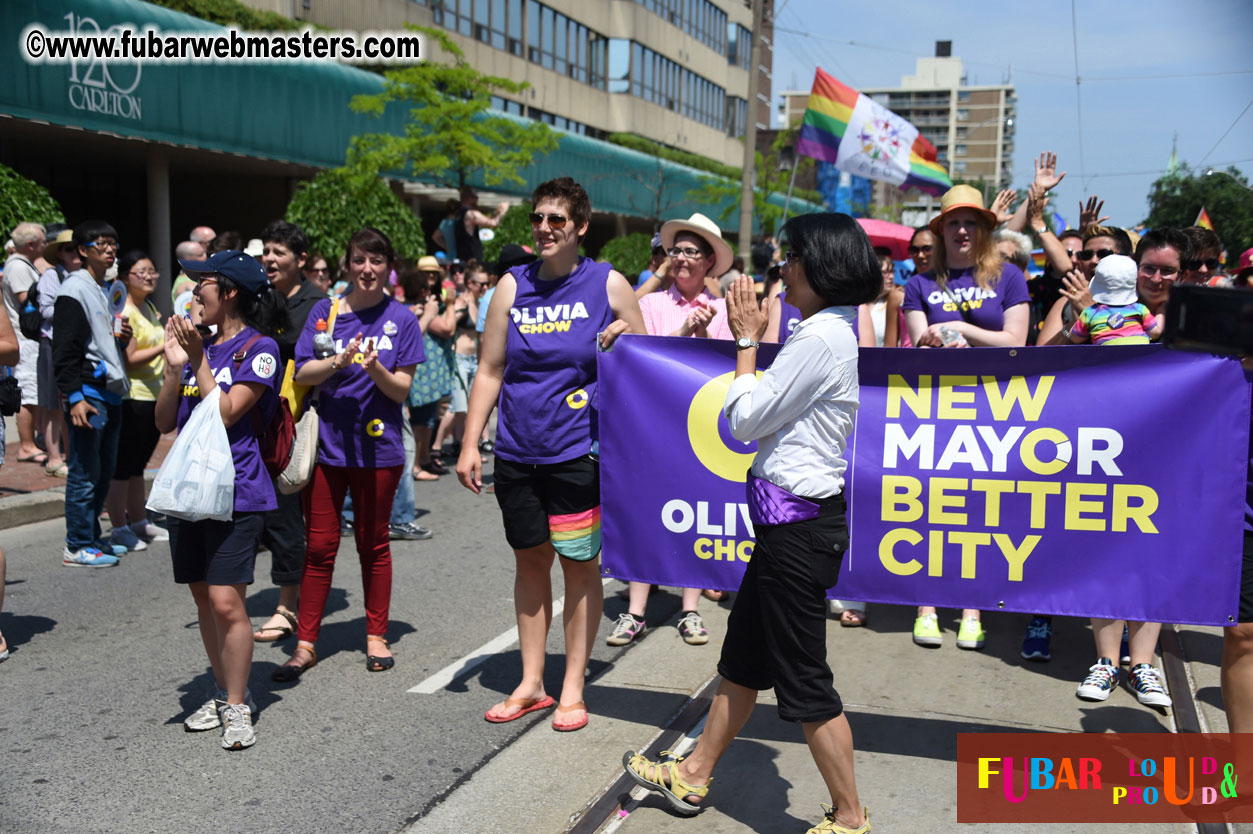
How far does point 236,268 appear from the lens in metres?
4.46

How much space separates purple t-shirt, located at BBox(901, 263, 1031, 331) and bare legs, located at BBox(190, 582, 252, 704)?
3.66m

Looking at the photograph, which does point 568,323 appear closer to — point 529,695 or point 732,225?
point 529,695

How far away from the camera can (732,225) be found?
44062 mm

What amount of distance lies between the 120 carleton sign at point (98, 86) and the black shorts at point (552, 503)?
15.1 meters

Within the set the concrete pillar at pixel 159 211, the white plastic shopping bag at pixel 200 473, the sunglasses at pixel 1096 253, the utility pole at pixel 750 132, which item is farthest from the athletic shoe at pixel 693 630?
the utility pole at pixel 750 132

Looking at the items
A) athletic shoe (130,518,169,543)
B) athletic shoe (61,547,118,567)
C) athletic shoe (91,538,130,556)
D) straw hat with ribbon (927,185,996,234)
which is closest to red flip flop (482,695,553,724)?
straw hat with ribbon (927,185,996,234)

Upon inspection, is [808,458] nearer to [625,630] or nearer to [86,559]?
[625,630]

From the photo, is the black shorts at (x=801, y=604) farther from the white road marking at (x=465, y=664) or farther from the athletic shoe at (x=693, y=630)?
the athletic shoe at (x=693, y=630)

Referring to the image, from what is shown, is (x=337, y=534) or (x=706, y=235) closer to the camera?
(x=337, y=534)

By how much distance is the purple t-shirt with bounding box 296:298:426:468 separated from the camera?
17.3ft

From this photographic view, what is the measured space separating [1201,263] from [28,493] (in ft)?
27.3

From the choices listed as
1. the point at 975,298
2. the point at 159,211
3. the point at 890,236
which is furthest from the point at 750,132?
the point at 975,298

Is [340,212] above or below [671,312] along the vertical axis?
above

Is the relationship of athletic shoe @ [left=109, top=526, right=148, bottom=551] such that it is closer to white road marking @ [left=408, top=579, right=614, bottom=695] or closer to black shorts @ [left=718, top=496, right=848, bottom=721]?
white road marking @ [left=408, top=579, right=614, bottom=695]
